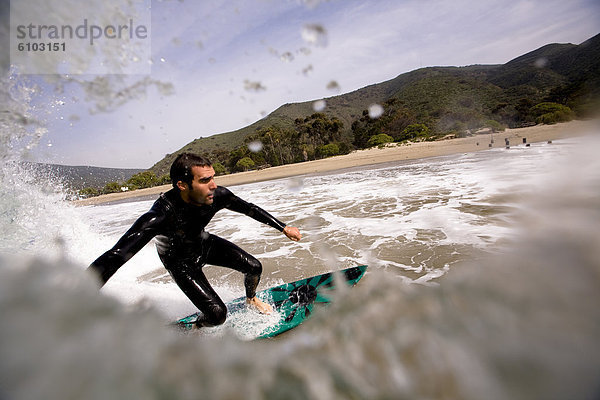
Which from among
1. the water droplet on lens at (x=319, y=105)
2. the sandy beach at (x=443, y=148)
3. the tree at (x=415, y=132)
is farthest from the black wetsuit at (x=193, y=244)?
the water droplet on lens at (x=319, y=105)

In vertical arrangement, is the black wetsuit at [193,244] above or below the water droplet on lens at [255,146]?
below

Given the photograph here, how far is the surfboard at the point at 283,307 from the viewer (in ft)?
11.5

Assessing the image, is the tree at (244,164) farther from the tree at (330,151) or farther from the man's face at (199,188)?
the man's face at (199,188)

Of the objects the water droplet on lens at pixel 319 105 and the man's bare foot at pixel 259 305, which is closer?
the man's bare foot at pixel 259 305

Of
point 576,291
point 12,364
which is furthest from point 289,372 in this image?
point 576,291

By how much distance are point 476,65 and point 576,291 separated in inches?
4478

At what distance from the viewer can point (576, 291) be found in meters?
0.81

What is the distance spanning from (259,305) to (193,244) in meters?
1.25

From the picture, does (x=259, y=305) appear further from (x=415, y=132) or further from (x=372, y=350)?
(x=415, y=132)

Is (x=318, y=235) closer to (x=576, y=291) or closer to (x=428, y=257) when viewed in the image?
(x=428, y=257)

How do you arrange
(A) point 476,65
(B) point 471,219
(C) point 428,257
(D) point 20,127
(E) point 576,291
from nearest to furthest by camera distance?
1. (E) point 576,291
2. (C) point 428,257
3. (B) point 471,219
4. (D) point 20,127
5. (A) point 476,65

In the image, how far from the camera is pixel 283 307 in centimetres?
390

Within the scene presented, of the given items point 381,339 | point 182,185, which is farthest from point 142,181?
point 381,339

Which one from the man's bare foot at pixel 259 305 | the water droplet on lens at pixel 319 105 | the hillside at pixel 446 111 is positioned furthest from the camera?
the water droplet on lens at pixel 319 105
